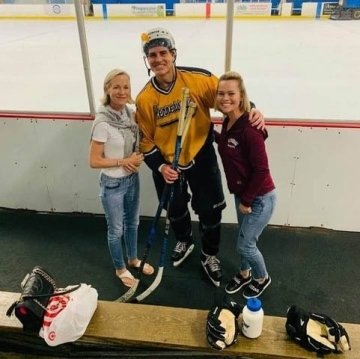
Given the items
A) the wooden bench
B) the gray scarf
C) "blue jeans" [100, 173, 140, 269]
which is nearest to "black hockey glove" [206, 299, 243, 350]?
the wooden bench

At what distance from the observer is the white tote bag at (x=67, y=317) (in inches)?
50.0

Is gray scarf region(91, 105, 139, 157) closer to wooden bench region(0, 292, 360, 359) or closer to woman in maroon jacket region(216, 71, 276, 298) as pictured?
woman in maroon jacket region(216, 71, 276, 298)

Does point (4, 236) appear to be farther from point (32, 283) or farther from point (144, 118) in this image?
point (144, 118)

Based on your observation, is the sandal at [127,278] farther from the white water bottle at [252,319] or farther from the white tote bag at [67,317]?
the white water bottle at [252,319]

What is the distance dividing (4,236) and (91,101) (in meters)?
1.04

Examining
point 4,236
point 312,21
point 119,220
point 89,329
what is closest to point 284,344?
point 89,329

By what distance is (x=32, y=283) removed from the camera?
4.42ft

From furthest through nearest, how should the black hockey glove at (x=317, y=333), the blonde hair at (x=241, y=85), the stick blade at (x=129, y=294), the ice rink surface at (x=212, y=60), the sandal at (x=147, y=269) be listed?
1. the ice rink surface at (x=212, y=60)
2. the sandal at (x=147, y=269)
3. the stick blade at (x=129, y=294)
4. the blonde hair at (x=241, y=85)
5. the black hockey glove at (x=317, y=333)

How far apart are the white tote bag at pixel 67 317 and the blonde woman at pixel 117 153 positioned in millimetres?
412

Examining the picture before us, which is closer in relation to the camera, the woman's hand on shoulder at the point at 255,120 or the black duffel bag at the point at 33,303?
the black duffel bag at the point at 33,303

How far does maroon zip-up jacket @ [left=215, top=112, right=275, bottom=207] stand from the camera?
1409 millimetres

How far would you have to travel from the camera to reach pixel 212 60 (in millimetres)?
4355

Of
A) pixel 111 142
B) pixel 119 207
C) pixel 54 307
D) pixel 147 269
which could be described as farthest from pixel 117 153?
pixel 147 269

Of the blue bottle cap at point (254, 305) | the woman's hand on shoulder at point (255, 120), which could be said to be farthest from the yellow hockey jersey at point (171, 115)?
the blue bottle cap at point (254, 305)
